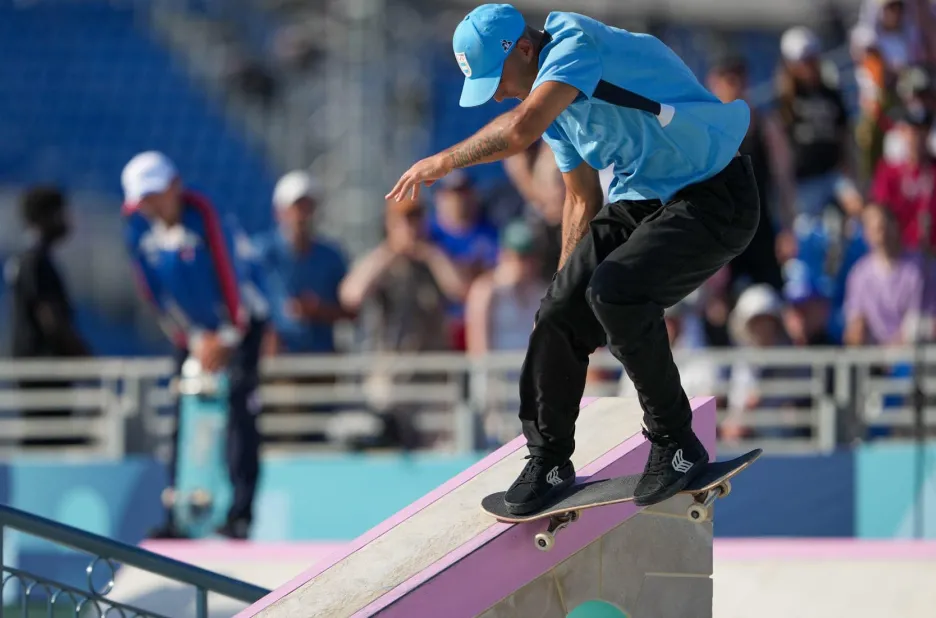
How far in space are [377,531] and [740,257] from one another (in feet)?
14.1

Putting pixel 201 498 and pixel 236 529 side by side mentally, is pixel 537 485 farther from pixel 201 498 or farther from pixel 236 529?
pixel 201 498

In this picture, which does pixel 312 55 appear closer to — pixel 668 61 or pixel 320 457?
pixel 320 457

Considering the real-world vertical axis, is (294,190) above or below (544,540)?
above

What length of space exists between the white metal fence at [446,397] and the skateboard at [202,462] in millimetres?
324

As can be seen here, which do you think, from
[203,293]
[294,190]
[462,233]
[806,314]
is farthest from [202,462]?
[806,314]

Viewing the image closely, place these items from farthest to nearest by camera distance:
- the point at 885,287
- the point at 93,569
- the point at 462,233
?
the point at 462,233, the point at 885,287, the point at 93,569

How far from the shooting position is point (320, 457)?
846cm

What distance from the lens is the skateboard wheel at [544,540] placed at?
4773 mm

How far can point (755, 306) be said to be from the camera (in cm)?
858

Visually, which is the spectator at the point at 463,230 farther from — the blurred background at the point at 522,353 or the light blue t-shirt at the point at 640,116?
the light blue t-shirt at the point at 640,116

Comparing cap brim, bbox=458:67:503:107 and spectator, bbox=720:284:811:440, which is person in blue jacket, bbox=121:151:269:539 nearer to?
spectator, bbox=720:284:811:440

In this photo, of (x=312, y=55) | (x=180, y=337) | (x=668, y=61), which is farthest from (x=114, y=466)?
(x=312, y=55)

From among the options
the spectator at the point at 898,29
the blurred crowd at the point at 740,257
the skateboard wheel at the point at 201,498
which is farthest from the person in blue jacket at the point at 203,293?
the spectator at the point at 898,29

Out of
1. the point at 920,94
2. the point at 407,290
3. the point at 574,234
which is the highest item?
the point at 920,94
